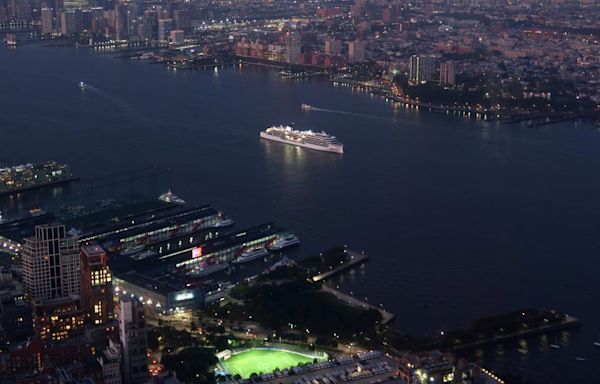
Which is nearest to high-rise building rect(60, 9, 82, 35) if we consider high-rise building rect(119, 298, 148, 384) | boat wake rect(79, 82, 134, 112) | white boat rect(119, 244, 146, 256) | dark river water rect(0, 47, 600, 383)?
dark river water rect(0, 47, 600, 383)

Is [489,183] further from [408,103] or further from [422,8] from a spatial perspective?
[422,8]

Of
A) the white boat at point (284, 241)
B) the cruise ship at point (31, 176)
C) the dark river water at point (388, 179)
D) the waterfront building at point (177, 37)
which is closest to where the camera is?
the dark river water at point (388, 179)

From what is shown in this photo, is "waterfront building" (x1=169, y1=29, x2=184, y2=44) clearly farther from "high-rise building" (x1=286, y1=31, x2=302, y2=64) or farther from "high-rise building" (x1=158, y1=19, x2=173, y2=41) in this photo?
"high-rise building" (x1=286, y1=31, x2=302, y2=64)

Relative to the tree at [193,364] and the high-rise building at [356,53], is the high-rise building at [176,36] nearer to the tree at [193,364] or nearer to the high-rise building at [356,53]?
the high-rise building at [356,53]

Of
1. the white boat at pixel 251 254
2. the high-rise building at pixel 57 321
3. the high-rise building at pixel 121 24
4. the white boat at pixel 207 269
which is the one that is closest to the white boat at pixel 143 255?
the white boat at pixel 207 269

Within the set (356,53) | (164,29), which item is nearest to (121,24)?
(164,29)

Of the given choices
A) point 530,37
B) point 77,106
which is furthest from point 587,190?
point 530,37
